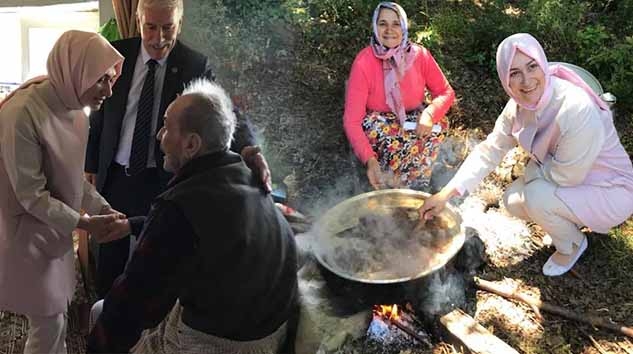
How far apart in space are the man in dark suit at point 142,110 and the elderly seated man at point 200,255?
0.11m

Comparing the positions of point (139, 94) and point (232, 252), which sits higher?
point (139, 94)

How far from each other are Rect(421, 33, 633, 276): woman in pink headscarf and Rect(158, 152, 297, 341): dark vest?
2.96 ft

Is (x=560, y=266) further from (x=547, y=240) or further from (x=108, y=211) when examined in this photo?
(x=108, y=211)

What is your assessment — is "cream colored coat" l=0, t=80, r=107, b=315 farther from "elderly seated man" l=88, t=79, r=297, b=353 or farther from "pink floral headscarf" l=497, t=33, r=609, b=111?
"pink floral headscarf" l=497, t=33, r=609, b=111

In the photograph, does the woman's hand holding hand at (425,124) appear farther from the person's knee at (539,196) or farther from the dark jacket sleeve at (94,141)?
the dark jacket sleeve at (94,141)

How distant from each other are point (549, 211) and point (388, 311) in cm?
88

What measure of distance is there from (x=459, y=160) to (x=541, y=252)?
0.81m

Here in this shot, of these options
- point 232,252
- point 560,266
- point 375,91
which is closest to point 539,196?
point 560,266

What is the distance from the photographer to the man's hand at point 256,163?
183cm

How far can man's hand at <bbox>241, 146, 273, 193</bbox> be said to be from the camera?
1826 millimetres

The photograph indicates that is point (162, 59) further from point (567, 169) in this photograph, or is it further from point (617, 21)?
point (617, 21)

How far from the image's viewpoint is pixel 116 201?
2.05 metres

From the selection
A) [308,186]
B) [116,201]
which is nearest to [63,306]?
[116,201]

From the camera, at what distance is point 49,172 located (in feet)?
5.92
